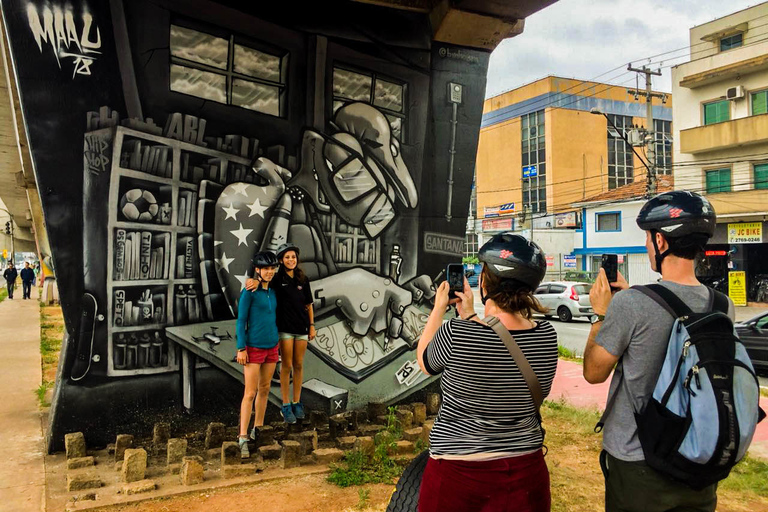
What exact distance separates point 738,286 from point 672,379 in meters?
29.7

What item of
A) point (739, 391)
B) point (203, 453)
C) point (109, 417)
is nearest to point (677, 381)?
point (739, 391)

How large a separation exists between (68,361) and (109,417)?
23.9 inches

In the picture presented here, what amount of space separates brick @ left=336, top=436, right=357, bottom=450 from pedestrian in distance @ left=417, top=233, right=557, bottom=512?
3.03m

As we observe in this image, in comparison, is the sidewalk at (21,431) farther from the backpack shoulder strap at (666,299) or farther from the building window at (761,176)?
the building window at (761,176)

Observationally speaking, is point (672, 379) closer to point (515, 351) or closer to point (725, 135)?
point (515, 351)

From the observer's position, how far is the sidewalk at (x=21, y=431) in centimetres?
421

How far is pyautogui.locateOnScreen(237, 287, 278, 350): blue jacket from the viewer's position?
16.6ft

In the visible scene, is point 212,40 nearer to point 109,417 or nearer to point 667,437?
point 109,417

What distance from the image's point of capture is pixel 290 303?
555 centimetres

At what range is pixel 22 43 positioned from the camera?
187 inches

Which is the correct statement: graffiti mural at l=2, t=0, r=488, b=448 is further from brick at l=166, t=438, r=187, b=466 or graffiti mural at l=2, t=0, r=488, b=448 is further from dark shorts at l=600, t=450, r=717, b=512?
dark shorts at l=600, t=450, r=717, b=512

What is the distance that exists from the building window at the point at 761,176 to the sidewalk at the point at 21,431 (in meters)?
29.2

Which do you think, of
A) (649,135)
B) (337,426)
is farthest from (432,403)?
(649,135)

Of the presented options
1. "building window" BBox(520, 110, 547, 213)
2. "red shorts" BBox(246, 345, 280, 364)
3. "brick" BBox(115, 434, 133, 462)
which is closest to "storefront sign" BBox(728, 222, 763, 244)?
"building window" BBox(520, 110, 547, 213)
